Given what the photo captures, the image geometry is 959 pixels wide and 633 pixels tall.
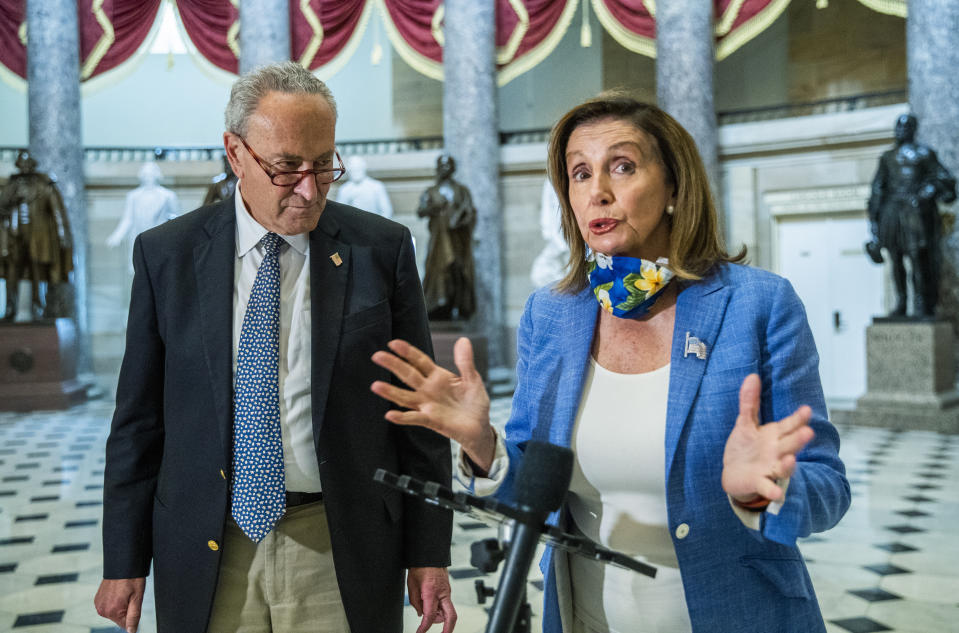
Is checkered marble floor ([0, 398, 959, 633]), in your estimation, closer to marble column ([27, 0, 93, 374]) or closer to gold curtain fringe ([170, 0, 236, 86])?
marble column ([27, 0, 93, 374])

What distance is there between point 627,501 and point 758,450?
0.38m

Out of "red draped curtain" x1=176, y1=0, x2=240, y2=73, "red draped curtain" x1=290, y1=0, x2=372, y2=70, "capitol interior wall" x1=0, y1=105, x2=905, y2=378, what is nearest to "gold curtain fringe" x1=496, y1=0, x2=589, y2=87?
"capitol interior wall" x1=0, y1=105, x2=905, y2=378

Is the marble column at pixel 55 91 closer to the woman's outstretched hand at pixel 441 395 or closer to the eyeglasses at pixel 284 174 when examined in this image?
the eyeglasses at pixel 284 174

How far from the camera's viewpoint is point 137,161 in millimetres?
16922

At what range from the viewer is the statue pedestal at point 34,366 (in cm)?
1215

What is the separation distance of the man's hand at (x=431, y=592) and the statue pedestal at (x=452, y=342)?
9.75m

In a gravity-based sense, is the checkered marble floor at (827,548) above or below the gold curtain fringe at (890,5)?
below

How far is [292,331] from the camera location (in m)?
1.88

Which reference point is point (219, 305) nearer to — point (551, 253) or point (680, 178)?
point (680, 178)

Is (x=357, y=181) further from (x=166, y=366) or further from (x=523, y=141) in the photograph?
(x=166, y=366)

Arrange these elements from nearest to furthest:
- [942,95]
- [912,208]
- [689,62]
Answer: [912,208], [942,95], [689,62]

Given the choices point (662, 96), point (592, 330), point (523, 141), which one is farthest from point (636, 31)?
point (592, 330)

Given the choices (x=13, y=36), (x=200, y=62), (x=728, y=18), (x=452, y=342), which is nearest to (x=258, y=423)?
(x=452, y=342)

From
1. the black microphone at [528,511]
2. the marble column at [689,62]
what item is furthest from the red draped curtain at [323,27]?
the black microphone at [528,511]
